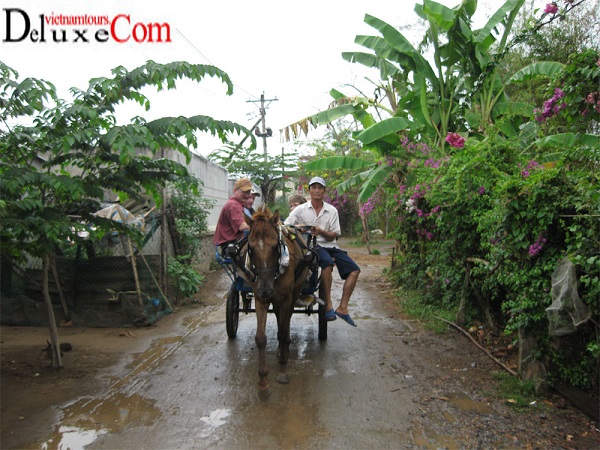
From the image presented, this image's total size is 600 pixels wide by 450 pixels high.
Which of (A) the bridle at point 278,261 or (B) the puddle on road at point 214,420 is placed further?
(A) the bridle at point 278,261

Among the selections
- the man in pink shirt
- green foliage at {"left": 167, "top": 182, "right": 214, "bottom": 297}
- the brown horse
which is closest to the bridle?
the brown horse

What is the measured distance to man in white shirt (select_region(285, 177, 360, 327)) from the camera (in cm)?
614

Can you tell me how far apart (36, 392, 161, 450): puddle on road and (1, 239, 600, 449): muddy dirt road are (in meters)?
0.01

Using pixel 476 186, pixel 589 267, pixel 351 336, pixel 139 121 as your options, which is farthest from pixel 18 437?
pixel 476 186

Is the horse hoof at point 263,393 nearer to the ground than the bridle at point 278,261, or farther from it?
nearer to the ground

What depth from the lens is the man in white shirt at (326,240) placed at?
6.14m

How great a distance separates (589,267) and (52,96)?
16.7ft

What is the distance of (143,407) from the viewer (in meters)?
4.32

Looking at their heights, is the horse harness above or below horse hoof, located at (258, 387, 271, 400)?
above

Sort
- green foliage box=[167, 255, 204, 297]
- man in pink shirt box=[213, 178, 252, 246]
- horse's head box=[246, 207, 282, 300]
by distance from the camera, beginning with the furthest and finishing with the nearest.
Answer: green foliage box=[167, 255, 204, 297]
man in pink shirt box=[213, 178, 252, 246]
horse's head box=[246, 207, 282, 300]

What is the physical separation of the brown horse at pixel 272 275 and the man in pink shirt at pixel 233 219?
105cm

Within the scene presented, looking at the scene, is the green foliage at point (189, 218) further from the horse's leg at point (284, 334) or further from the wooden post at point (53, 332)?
the horse's leg at point (284, 334)

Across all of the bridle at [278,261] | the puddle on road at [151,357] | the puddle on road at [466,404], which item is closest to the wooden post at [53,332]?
the puddle on road at [151,357]

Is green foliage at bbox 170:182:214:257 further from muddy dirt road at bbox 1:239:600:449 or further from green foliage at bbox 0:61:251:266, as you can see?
green foliage at bbox 0:61:251:266
